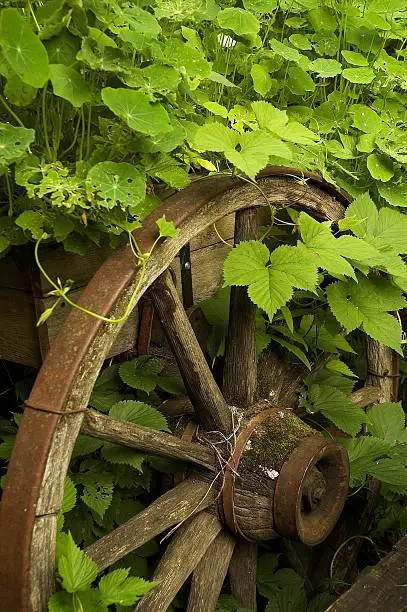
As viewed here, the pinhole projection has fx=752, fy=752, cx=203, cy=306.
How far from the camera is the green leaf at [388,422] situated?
7.54ft

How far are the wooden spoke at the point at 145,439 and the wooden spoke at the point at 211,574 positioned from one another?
0.21 meters

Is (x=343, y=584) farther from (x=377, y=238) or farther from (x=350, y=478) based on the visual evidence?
(x=377, y=238)

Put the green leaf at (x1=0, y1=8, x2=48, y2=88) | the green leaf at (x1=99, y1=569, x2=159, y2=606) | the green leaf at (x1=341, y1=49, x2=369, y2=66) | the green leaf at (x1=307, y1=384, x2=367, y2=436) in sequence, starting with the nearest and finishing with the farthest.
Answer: the green leaf at (x1=0, y1=8, x2=48, y2=88) → the green leaf at (x1=99, y1=569, x2=159, y2=606) → the green leaf at (x1=307, y1=384, x2=367, y2=436) → the green leaf at (x1=341, y1=49, x2=369, y2=66)

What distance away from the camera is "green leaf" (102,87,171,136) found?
132 cm

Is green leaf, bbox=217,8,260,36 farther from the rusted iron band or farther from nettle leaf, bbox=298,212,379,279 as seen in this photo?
the rusted iron band

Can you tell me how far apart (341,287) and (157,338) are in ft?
1.67

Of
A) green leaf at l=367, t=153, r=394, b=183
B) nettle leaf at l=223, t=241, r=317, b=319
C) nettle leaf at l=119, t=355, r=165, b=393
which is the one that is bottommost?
nettle leaf at l=119, t=355, r=165, b=393

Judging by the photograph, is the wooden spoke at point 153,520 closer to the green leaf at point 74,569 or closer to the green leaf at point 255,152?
the green leaf at point 74,569

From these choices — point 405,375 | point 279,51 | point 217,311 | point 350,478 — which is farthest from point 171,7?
point 405,375

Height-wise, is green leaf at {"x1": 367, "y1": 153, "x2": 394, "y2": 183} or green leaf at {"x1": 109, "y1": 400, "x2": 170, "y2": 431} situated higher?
green leaf at {"x1": 367, "y1": 153, "x2": 394, "y2": 183}

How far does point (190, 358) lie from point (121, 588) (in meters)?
0.58

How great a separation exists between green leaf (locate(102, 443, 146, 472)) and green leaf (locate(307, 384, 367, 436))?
2.19ft

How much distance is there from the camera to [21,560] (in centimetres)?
128

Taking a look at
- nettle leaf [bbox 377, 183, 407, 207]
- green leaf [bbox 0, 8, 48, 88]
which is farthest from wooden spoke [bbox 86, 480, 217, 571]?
nettle leaf [bbox 377, 183, 407, 207]
